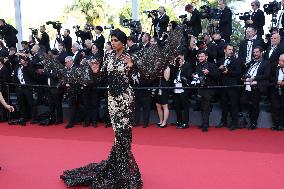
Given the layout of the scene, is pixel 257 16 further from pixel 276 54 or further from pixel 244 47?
pixel 276 54

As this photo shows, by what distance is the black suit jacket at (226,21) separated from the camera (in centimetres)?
1040

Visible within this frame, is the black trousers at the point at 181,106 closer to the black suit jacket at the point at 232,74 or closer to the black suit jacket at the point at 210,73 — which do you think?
the black suit jacket at the point at 210,73

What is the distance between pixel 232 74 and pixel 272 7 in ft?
9.31

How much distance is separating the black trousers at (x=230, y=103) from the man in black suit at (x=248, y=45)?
0.89 meters

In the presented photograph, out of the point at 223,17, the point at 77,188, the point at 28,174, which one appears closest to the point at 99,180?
the point at 77,188

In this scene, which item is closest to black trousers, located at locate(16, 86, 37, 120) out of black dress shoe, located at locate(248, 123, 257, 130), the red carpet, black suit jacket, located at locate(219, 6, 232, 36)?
the red carpet

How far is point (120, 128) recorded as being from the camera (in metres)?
4.55

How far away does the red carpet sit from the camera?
5.08 m

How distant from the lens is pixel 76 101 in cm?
907

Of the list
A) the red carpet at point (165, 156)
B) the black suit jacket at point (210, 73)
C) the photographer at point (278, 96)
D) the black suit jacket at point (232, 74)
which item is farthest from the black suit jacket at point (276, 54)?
the red carpet at point (165, 156)

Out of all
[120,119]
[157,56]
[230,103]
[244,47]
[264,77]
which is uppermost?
[244,47]

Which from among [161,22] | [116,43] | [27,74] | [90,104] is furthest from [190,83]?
[116,43]

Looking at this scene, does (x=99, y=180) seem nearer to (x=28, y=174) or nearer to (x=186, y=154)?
(x=28, y=174)

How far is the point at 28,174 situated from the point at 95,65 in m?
1.92
